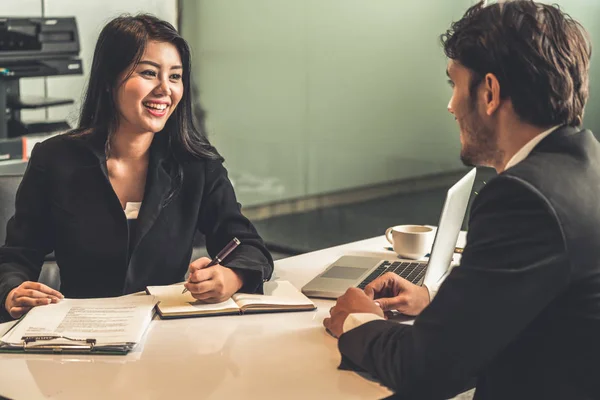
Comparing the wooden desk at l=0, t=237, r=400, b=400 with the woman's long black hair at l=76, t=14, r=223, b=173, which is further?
the woman's long black hair at l=76, t=14, r=223, b=173

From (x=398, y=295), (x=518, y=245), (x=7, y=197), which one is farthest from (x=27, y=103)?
(x=518, y=245)

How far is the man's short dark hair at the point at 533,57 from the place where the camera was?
1.36m

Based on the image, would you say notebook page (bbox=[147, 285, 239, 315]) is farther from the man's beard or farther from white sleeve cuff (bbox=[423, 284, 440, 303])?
the man's beard

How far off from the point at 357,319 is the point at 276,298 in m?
0.35

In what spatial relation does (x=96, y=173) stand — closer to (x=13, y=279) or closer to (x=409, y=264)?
(x=13, y=279)

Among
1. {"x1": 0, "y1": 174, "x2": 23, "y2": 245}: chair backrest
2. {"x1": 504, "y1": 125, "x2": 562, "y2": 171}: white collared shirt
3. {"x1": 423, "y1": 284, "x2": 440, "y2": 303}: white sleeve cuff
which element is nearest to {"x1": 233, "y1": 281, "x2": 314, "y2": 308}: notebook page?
{"x1": 423, "y1": 284, "x2": 440, "y2": 303}: white sleeve cuff

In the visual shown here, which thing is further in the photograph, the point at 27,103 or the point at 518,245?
the point at 27,103

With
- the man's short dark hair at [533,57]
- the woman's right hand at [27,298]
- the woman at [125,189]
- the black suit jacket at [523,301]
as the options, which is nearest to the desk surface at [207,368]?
the black suit jacket at [523,301]

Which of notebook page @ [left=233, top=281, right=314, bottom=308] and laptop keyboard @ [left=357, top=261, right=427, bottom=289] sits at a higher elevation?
notebook page @ [left=233, top=281, right=314, bottom=308]

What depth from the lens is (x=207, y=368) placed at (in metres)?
1.42

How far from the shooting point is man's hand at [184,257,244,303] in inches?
68.7

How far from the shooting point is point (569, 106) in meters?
1.37

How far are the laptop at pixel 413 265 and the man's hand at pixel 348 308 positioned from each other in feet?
0.83

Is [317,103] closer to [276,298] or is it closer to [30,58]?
[30,58]
